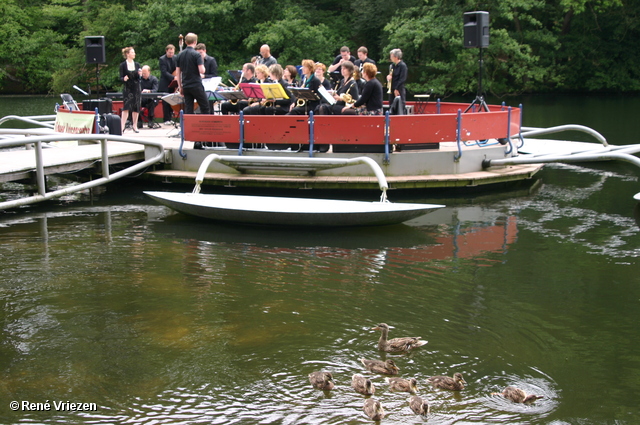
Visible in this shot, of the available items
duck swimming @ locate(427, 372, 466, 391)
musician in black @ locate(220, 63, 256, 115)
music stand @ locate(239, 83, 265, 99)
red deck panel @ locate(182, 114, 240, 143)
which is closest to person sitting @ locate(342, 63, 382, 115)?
music stand @ locate(239, 83, 265, 99)

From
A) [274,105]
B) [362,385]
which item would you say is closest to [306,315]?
[362,385]

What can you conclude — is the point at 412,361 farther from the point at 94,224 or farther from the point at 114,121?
the point at 114,121

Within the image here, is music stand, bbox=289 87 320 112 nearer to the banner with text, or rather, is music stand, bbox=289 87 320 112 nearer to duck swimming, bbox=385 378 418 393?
the banner with text

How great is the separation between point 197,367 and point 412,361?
1.67 meters

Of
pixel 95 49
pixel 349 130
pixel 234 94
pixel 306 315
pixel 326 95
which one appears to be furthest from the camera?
pixel 95 49

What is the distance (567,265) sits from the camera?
8.61 metres

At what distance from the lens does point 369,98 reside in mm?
12688

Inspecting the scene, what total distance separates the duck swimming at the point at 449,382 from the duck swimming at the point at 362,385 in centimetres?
46

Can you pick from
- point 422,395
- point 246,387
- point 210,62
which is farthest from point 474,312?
point 210,62

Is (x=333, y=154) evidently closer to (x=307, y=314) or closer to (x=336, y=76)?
(x=336, y=76)

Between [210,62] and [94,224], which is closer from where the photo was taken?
[94,224]

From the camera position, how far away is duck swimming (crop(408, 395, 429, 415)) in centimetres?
510

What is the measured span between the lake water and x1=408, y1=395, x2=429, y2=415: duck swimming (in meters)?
0.06

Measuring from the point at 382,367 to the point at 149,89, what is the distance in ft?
45.6
